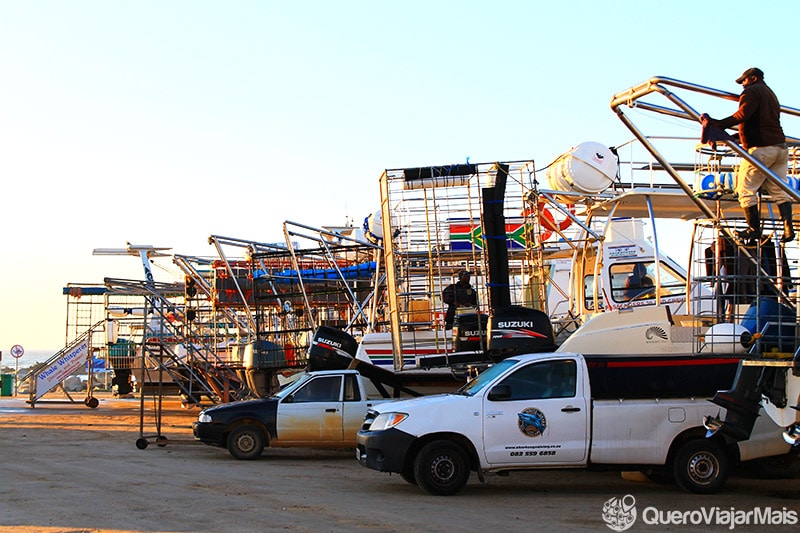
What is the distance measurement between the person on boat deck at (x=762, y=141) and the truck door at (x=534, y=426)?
3.21m

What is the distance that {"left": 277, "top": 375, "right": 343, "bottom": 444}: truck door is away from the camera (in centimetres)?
1575

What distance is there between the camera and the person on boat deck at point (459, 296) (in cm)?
1594

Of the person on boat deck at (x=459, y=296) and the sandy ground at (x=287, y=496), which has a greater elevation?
the person on boat deck at (x=459, y=296)

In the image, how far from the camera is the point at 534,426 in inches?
467

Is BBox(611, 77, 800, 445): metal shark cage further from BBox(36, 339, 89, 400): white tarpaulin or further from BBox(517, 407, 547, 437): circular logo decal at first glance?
BBox(36, 339, 89, 400): white tarpaulin

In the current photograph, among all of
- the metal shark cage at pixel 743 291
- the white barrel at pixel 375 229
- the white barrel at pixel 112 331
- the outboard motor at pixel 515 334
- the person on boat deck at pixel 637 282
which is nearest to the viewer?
the metal shark cage at pixel 743 291

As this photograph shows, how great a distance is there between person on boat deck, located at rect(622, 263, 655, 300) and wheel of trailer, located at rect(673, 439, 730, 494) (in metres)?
5.49

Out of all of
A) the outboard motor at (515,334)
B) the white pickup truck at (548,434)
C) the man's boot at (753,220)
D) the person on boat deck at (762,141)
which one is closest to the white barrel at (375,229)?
the outboard motor at (515,334)

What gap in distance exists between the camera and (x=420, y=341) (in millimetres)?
16141

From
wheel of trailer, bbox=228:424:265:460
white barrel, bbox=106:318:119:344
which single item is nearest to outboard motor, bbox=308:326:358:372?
wheel of trailer, bbox=228:424:265:460

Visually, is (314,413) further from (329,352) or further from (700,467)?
(700,467)

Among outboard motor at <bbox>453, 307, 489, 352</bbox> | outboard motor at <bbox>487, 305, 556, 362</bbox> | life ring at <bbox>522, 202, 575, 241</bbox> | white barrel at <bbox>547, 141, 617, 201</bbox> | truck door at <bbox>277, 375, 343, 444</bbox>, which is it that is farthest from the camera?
white barrel at <bbox>547, 141, 617, 201</bbox>

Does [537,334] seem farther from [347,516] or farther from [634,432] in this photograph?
[347,516]

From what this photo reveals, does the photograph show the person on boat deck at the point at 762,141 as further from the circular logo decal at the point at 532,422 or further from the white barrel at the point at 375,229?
the white barrel at the point at 375,229
